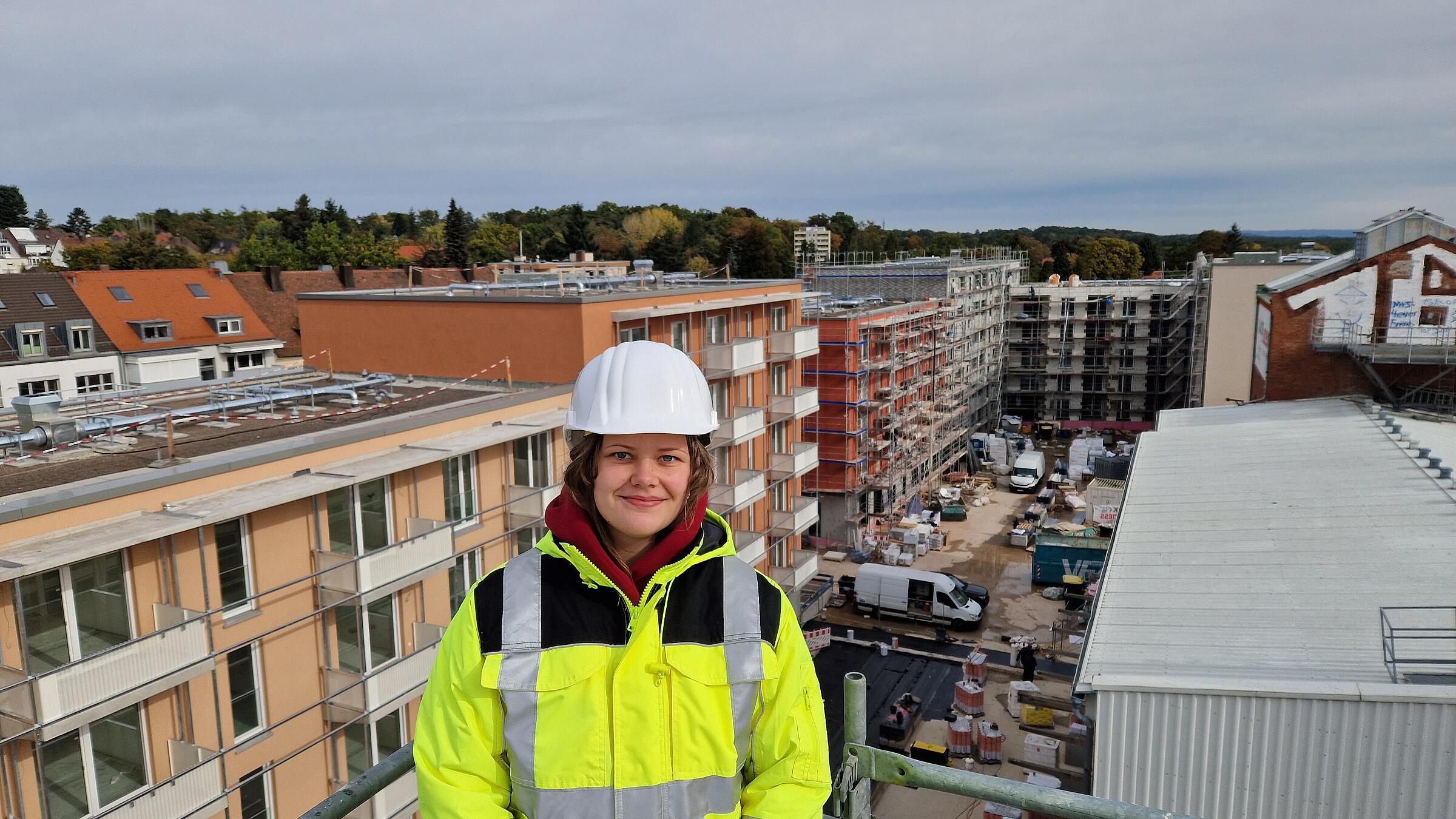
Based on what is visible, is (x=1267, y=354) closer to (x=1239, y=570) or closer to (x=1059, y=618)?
(x=1059, y=618)

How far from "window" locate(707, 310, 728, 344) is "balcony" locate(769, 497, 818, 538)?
5.24 meters

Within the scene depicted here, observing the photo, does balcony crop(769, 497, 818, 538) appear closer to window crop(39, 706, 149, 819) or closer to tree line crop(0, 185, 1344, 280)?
window crop(39, 706, 149, 819)

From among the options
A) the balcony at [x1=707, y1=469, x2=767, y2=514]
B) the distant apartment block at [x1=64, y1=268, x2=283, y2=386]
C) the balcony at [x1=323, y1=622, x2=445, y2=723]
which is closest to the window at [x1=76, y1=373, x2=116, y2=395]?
the distant apartment block at [x1=64, y1=268, x2=283, y2=386]

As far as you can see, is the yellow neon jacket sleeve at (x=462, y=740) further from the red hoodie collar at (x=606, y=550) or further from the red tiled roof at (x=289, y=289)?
the red tiled roof at (x=289, y=289)

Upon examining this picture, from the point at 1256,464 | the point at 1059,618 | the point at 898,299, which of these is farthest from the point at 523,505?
the point at 898,299

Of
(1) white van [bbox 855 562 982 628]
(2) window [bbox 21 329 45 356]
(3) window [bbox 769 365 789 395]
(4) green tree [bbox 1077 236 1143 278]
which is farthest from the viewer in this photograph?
(4) green tree [bbox 1077 236 1143 278]

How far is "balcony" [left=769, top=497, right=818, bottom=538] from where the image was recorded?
24.1 meters

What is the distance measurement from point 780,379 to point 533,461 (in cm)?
1045

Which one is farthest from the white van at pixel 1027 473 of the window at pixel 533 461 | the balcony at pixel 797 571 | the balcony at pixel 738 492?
the window at pixel 533 461

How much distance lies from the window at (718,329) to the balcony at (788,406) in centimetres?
296

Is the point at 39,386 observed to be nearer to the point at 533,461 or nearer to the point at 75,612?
the point at 533,461

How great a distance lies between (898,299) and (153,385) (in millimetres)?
30213

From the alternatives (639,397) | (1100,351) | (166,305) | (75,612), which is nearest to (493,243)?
(166,305)

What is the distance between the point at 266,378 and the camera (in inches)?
706
